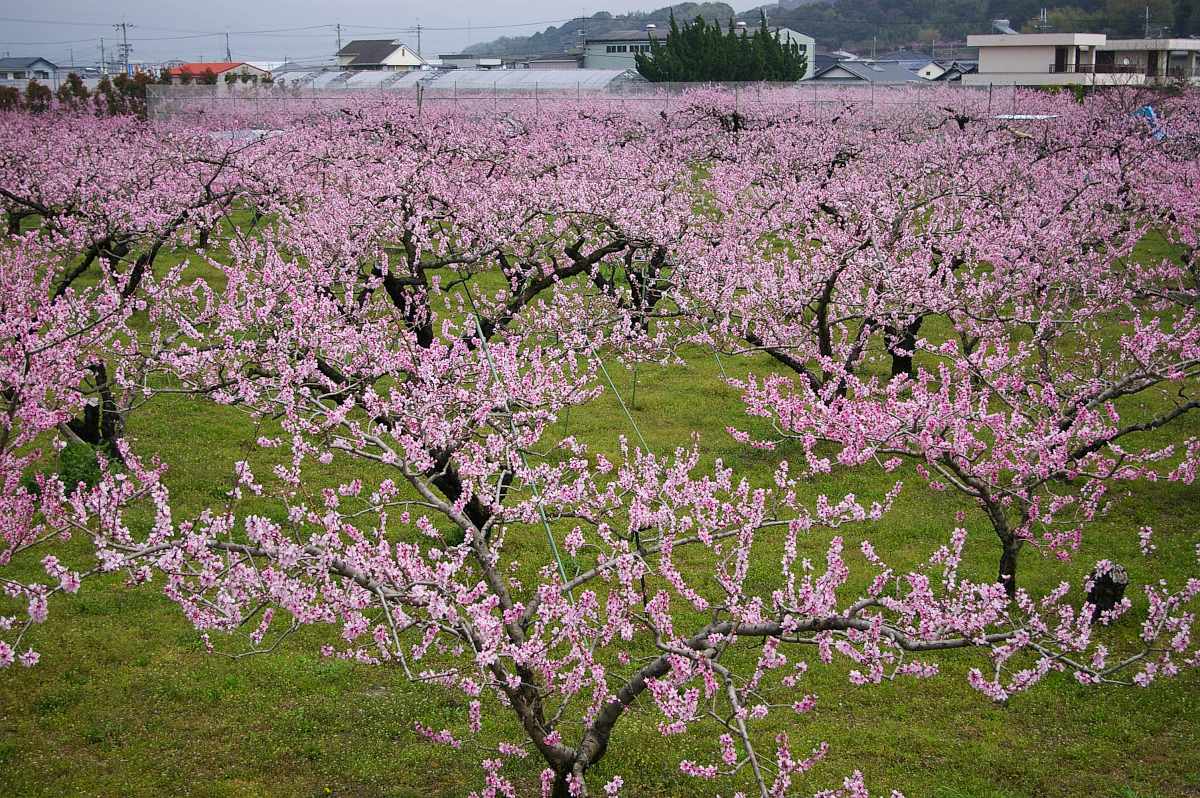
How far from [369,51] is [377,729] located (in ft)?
299

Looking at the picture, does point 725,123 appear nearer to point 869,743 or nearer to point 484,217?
point 484,217

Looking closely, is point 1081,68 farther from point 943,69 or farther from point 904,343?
point 904,343

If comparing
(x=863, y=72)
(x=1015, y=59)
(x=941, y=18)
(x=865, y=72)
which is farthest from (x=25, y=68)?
(x=941, y=18)

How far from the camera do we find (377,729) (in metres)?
6.32

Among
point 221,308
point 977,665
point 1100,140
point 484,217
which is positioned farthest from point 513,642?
point 1100,140

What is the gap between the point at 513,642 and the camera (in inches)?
199

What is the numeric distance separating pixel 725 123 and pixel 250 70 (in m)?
60.0

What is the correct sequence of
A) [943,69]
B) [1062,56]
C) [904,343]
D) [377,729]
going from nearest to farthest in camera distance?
1. [377,729]
2. [904,343]
3. [1062,56]
4. [943,69]

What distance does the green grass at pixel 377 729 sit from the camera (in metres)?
5.77

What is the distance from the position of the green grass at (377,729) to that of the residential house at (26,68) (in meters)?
87.8

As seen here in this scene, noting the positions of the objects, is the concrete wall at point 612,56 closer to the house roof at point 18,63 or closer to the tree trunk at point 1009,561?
the house roof at point 18,63

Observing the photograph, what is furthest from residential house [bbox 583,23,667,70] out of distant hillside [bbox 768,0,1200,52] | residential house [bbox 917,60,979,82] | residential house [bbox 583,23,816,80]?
distant hillside [bbox 768,0,1200,52]

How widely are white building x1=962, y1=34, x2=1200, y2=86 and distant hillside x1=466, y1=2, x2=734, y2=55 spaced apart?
64302mm

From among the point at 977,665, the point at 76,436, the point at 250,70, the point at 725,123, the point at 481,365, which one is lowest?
the point at 977,665
